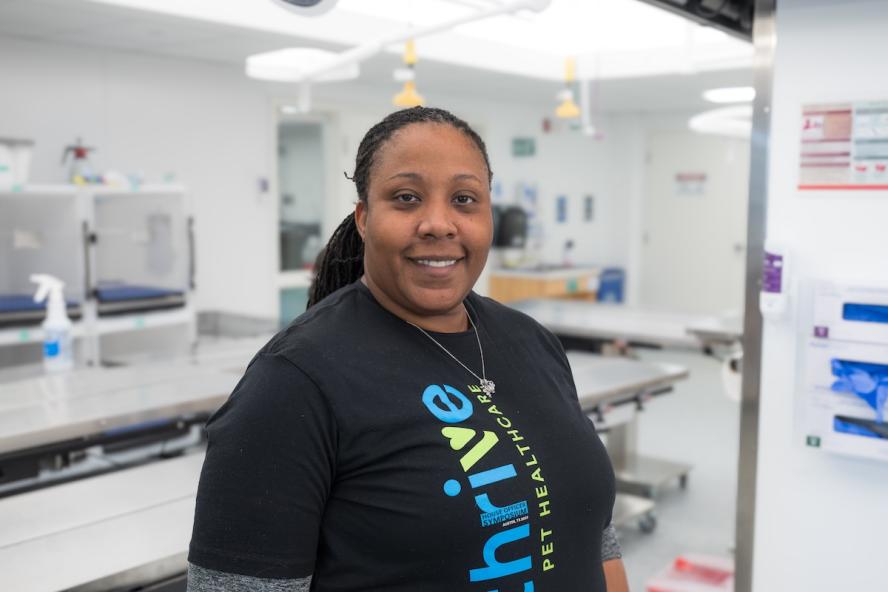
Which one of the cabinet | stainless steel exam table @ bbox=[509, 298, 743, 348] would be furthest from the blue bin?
the cabinet

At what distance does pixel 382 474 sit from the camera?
1.00 m

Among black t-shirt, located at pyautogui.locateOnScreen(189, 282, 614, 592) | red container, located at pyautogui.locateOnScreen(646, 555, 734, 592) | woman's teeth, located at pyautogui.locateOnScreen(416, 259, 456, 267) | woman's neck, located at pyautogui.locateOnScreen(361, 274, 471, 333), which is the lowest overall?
red container, located at pyautogui.locateOnScreen(646, 555, 734, 592)

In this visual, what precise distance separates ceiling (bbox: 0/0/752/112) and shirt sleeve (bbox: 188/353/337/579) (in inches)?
128

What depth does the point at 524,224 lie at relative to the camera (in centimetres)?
770

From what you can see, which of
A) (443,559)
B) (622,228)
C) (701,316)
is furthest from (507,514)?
(622,228)

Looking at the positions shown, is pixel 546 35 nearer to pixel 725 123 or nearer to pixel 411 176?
pixel 725 123

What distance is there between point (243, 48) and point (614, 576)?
4.09 meters

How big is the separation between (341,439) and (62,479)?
8.30ft

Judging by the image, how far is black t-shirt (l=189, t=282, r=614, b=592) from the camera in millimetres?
953

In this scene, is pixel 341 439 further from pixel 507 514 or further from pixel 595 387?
pixel 595 387

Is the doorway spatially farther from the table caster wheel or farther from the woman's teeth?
the woman's teeth

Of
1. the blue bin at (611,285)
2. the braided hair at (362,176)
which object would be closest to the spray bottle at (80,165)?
the braided hair at (362,176)

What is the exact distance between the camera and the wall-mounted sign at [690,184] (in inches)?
337

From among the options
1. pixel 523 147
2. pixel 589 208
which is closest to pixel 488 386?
pixel 523 147
